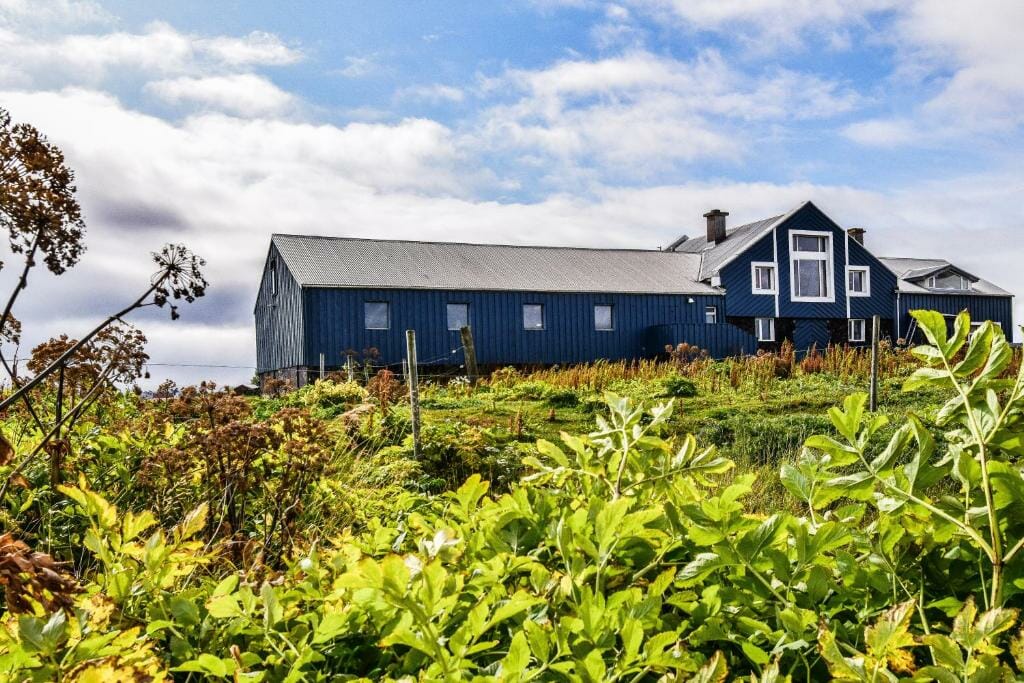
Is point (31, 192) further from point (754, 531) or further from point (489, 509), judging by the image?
point (754, 531)

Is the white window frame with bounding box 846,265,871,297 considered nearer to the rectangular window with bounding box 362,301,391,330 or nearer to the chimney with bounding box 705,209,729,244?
the chimney with bounding box 705,209,729,244

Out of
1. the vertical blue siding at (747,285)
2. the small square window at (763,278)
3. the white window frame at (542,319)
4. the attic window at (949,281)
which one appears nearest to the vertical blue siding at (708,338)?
the vertical blue siding at (747,285)

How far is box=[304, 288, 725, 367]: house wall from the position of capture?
90.4 feet

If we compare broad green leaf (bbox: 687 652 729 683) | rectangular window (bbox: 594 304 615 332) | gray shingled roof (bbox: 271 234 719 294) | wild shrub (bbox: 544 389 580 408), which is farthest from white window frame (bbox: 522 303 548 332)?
broad green leaf (bbox: 687 652 729 683)

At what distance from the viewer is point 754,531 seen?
140 centimetres

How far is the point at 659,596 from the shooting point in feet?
4.46

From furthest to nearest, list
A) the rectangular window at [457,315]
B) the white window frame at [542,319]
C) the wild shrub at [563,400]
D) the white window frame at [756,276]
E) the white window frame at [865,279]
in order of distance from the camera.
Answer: the white window frame at [865,279] → the white window frame at [756,276] → the white window frame at [542,319] → the rectangular window at [457,315] → the wild shrub at [563,400]

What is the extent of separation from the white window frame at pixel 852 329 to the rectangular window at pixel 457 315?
16.2 meters

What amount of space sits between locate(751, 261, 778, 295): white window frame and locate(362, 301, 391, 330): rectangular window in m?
14.0

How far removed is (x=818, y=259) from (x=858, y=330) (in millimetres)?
3599

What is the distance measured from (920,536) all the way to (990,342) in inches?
14.0

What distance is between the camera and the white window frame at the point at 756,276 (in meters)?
32.9

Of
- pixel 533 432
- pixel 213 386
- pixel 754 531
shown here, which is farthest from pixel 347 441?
pixel 754 531

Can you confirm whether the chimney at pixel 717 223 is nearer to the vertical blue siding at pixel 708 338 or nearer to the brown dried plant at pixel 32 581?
the vertical blue siding at pixel 708 338
